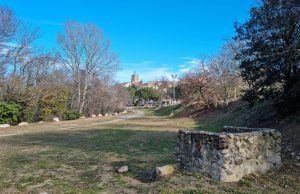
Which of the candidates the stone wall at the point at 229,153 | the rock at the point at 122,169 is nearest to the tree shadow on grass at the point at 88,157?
the rock at the point at 122,169

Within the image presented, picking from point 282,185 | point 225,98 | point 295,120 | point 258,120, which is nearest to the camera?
point 282,185

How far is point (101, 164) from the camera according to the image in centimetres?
954

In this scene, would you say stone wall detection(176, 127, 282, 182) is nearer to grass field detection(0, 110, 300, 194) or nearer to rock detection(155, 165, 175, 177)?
grass field detection(0, 110, 300, 194)

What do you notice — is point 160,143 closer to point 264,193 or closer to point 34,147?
point 34,147

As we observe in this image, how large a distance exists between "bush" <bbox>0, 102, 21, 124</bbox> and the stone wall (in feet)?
73.7

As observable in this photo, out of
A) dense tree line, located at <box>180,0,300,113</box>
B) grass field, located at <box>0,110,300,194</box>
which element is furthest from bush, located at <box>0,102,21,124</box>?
dense tree line, located at <box>180,0,300,113</box>

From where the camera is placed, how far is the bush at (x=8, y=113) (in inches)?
1056

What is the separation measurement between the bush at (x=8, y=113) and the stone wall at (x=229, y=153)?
22.5 m

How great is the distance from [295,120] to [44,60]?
27803mm

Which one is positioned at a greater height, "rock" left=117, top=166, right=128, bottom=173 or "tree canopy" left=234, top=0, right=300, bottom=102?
"tree canopy" left=234, top=0, right=300, bottom=102

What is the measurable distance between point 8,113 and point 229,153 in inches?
956

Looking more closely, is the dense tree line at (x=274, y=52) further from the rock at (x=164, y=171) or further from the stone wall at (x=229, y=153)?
the rock at (x=164, y=171)

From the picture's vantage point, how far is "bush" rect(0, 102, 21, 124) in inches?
1056

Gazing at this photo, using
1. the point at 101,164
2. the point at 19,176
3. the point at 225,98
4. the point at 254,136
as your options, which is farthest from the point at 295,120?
the point at 225,98
